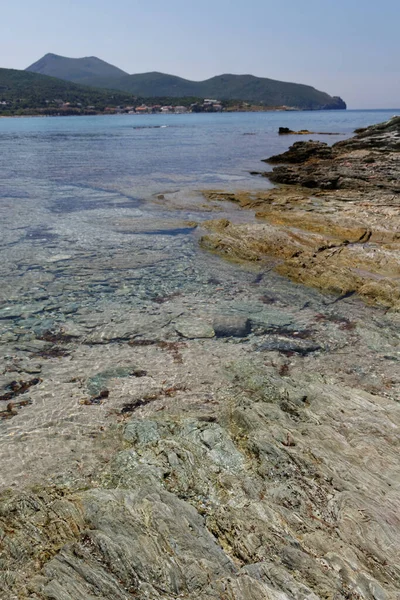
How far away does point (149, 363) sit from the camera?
→ 1022 cm

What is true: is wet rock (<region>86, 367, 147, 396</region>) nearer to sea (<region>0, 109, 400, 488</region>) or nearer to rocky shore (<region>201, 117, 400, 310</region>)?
sea (<region>0, 109, 400, 488</region>)

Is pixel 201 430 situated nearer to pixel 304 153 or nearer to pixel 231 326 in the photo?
pixel 231 326

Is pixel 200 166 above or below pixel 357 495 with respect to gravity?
above

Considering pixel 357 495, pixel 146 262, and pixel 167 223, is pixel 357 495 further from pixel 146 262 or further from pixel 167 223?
pixel 167 223

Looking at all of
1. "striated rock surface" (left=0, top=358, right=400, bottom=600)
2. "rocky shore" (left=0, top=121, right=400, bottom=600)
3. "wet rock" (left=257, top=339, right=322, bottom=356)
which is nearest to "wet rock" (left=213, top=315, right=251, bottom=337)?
"rocky shore" (left=0, top=121, right=400, bottom=600)

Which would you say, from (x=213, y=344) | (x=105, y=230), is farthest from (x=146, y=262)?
(x=213, y=344)

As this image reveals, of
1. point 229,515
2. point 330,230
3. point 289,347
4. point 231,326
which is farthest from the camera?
point 330,230

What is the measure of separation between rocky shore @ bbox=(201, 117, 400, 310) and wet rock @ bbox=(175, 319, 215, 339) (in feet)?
17.0

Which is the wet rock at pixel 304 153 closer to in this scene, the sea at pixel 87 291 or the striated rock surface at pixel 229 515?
the sea at pixel 87 291

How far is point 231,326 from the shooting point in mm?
11992

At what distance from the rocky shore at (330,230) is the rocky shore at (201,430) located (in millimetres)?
189

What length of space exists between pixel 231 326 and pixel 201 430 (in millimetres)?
4882

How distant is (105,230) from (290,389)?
53.1ft

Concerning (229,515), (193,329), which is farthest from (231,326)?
(229,515)
